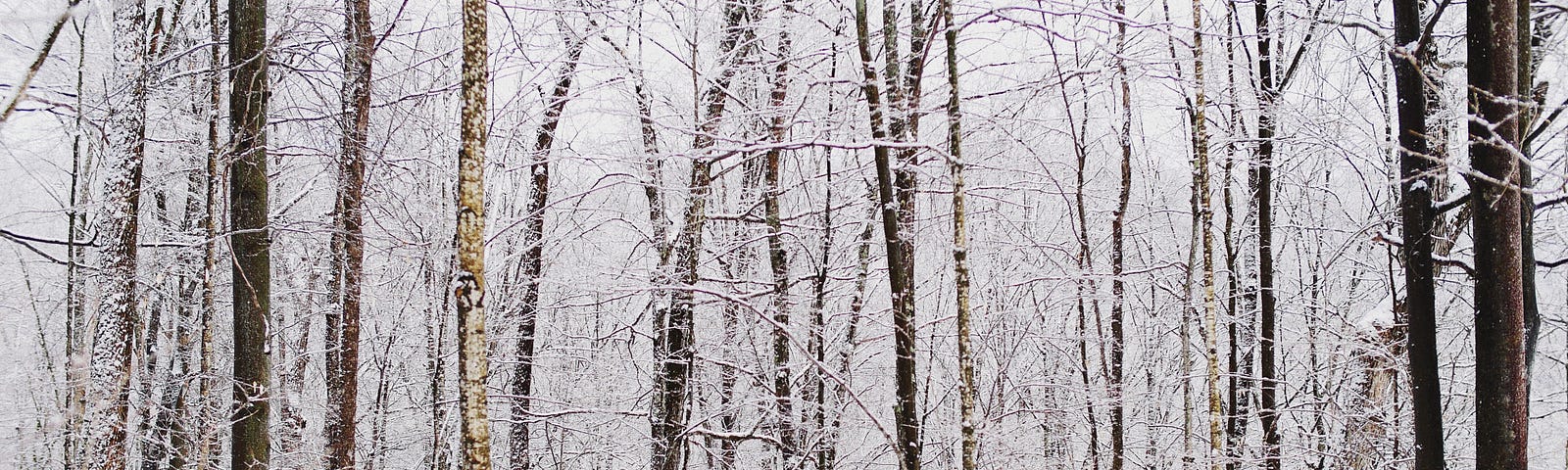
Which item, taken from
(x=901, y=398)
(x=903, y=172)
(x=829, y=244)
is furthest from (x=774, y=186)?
(x=901, y=398)

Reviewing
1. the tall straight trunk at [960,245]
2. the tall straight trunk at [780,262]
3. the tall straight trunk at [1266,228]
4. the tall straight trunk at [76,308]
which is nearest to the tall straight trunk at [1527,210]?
the tall straight trunk at [1266,228]

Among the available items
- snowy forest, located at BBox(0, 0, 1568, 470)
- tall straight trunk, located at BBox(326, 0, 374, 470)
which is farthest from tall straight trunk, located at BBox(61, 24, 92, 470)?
tall straight trunk, located at BBox(326, 0, 374, 470)

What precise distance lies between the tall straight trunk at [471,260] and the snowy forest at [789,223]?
0.9 inches

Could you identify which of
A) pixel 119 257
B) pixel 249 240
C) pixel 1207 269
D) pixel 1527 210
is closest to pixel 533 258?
pixel 249 240

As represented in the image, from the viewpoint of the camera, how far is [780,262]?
7.92 metres

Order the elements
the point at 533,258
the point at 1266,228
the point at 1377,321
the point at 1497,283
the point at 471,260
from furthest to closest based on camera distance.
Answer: the point at 1266,228 < the point at 533,258 < the point at 1377,321 < the point at 1497,283 < the point at 471,260

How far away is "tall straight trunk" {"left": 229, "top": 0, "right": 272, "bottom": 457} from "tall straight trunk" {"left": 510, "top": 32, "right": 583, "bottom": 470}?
2.20m

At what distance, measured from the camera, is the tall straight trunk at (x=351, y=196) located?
22.2 feet

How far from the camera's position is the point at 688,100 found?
265 inches

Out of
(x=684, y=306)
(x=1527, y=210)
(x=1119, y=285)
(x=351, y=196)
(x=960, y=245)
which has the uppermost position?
(x=351, y=196)

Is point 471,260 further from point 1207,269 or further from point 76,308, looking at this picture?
point 76,308

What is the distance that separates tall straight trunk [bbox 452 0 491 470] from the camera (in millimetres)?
4098

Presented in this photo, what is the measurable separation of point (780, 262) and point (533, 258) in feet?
8.67

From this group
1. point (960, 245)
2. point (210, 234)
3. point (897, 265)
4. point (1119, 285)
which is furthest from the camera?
point (1119, 285)
